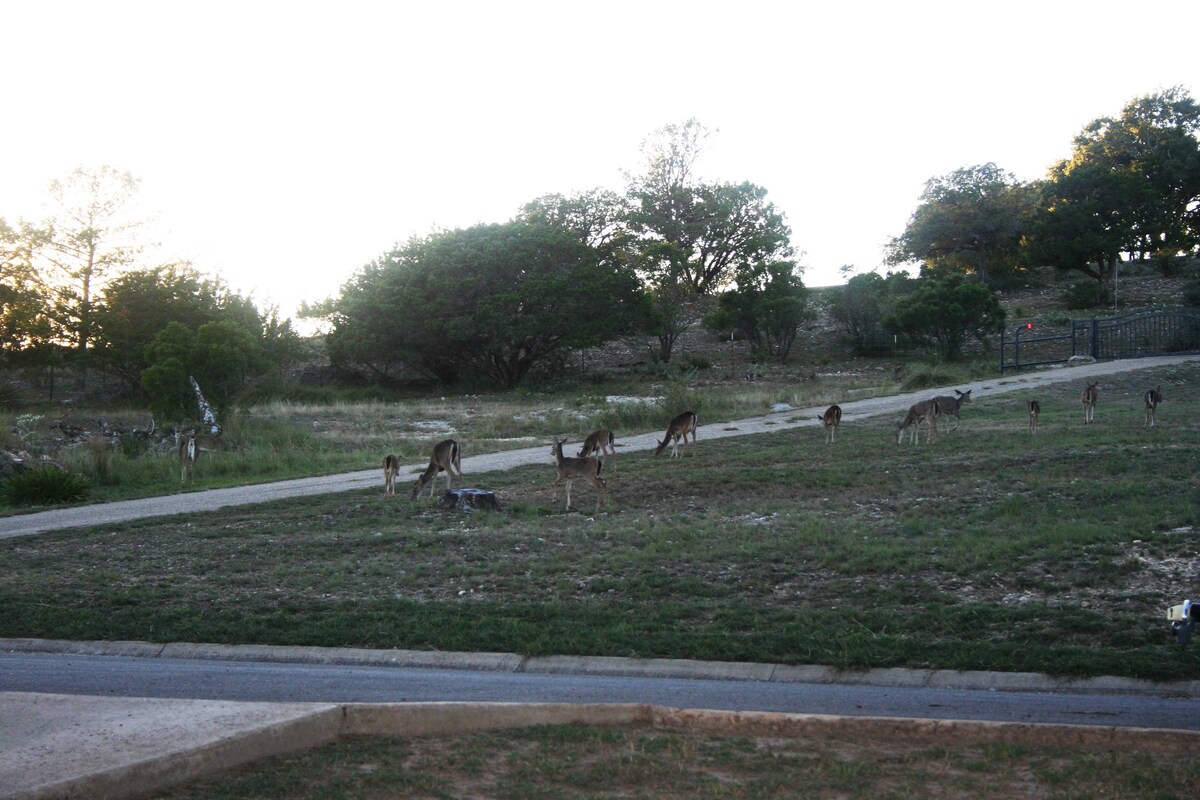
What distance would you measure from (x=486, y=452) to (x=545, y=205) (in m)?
41.6

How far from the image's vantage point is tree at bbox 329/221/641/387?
54938 millimetres

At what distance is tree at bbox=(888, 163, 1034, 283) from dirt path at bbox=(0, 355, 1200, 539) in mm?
34261

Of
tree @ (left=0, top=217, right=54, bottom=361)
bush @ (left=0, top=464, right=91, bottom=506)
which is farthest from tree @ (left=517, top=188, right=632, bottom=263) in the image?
bush @ (left=0, top=464, right=91, bottom=506)

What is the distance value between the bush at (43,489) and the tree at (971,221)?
54.4 meters

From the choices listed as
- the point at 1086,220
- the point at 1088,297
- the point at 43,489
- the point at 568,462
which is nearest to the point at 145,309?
the point at 43,489

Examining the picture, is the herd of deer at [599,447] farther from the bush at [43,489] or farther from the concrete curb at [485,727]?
the concrete curb at [485,727]

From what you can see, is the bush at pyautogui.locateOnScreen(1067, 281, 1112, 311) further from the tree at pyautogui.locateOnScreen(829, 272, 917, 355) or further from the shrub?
the shrub

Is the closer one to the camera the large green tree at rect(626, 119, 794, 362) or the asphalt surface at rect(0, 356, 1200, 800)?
the asphalt surface at rect(0, 356, 1200, 800)

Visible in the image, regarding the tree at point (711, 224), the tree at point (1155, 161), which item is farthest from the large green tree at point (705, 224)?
the tree at point (1155, 161)

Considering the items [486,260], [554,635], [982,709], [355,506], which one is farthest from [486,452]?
[486,260]

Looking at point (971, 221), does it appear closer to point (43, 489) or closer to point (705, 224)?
point (705, 224)

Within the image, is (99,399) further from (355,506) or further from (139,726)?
(139,726)

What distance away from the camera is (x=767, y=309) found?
58062mm

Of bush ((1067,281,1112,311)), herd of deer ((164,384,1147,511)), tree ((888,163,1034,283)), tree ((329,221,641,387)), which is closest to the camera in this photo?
herd of deer ((164,384,1147,511))
